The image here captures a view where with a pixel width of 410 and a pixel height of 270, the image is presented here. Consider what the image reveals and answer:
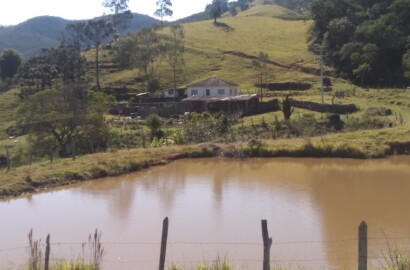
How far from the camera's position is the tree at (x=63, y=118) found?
32156 millimetres

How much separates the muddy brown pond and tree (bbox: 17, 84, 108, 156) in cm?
821

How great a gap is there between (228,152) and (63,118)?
1084cm

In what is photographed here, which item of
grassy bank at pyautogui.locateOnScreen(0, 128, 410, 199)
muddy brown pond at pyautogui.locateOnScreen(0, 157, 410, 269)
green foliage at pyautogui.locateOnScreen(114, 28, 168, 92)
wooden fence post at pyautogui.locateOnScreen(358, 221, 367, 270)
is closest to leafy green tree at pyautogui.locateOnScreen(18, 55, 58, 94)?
green foliage at pyautogui.locateOnScreen(114, 28, 168, 92)

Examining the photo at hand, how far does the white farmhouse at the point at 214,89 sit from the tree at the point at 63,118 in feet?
49.0

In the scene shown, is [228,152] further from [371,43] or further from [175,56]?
[175,56]

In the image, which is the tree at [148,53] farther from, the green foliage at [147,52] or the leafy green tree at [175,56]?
the leafy green tree at [175,56]

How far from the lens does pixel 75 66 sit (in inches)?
2443

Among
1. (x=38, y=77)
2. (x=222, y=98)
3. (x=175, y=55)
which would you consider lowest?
(x=222, y=98)

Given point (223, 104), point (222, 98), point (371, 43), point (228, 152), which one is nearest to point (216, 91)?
point (222, 98)

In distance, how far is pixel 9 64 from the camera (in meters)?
74.0

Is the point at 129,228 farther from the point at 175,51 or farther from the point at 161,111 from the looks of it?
the point at 175,51

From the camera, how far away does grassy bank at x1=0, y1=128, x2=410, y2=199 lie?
23672mm

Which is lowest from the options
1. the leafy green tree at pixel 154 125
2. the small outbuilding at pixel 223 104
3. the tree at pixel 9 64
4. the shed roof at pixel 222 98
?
the leafy green tree at pixel 154 125

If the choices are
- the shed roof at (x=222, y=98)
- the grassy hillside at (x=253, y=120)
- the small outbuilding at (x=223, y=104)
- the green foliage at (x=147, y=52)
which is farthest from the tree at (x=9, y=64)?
the small outbuilding at (x=223, y=104)
